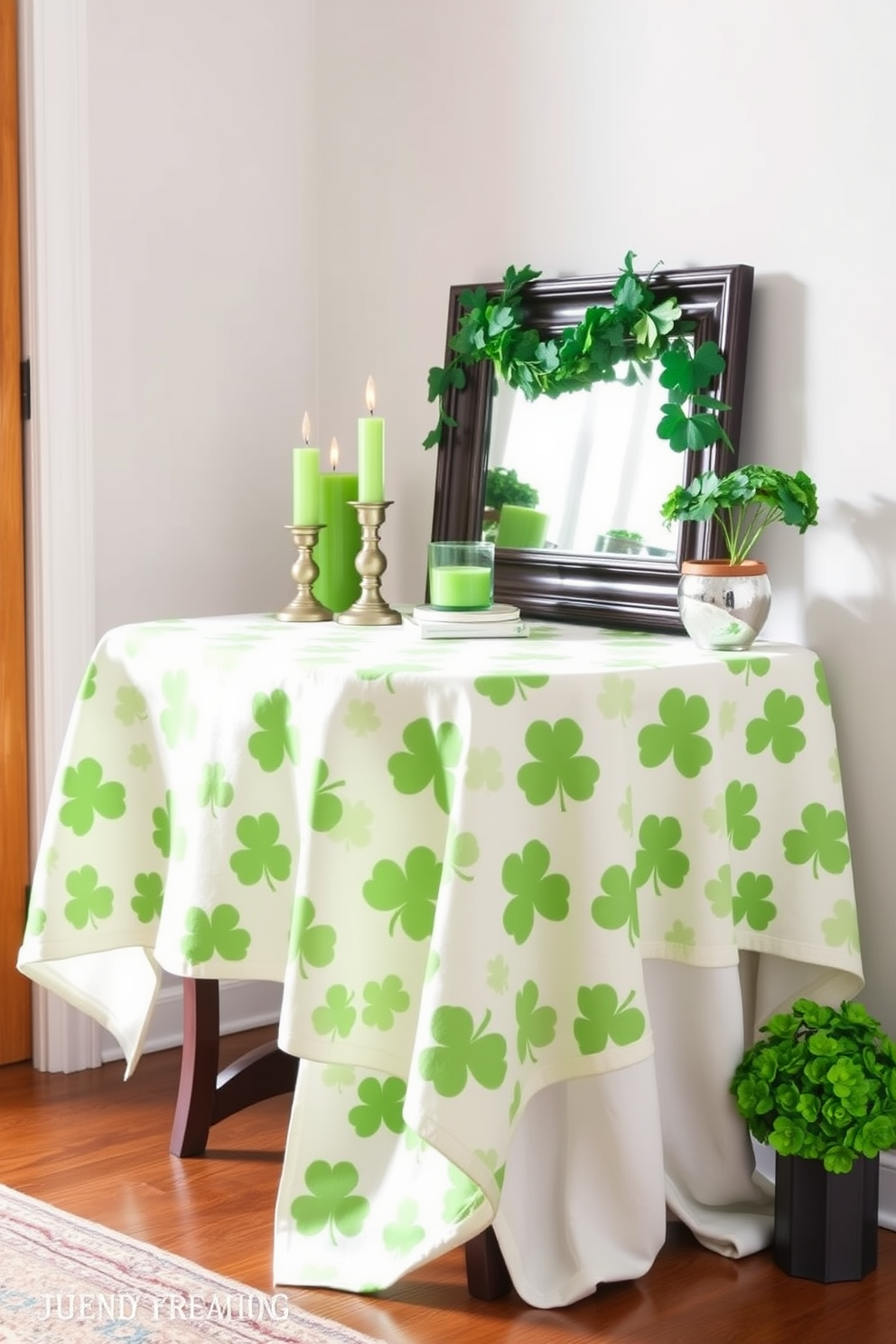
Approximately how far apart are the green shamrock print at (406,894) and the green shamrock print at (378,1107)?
225 millimetres

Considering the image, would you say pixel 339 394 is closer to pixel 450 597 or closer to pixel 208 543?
pixel 208 543

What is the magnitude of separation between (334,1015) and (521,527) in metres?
0.96

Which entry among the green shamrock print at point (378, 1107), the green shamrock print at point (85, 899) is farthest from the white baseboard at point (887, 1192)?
the green shamrock print at point (85, 899)

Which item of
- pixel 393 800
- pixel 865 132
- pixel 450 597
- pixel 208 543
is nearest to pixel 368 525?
pixel 450 597

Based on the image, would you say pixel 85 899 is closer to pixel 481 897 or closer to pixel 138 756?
pixel 138 756

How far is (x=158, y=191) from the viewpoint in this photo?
106 inches

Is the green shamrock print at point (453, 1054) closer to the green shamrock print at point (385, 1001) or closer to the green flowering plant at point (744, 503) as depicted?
the green shamrock print at point (385, 1001)

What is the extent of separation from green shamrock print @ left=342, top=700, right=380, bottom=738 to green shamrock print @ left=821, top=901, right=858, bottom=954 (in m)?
0.67

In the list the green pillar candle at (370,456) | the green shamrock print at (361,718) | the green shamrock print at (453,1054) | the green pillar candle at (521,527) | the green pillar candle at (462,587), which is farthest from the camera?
the green pillar candle at (521,527)

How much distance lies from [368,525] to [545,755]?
75 centimetres

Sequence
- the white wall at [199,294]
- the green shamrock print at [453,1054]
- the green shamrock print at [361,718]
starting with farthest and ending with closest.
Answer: the white wall at [199,294] → the green shamrock print at [361,718] → the green shamrock print at [453,1054]

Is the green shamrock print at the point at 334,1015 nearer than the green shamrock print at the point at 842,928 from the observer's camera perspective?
Yes

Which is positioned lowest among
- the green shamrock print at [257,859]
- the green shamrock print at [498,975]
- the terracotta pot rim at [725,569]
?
the green shamrock print at [498,975]

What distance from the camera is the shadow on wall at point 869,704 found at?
207cm
